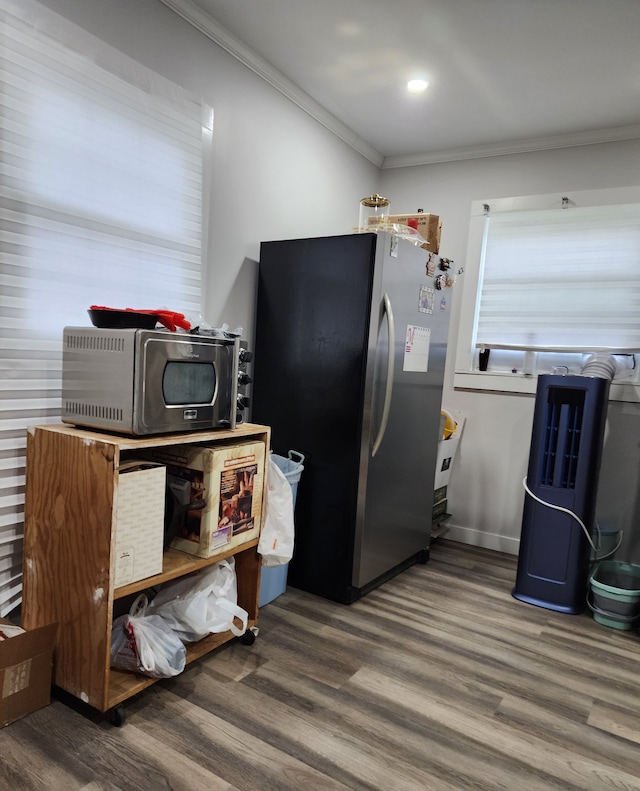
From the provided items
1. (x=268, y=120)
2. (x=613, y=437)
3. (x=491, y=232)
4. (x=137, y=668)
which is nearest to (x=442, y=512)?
(x=613, y=437)

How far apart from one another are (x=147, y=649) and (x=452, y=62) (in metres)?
2.72

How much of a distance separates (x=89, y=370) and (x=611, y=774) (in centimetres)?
193

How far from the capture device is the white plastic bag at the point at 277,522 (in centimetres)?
213

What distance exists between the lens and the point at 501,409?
343 cm

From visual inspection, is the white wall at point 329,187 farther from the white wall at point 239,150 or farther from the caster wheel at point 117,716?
the caster wheel at point 117,716

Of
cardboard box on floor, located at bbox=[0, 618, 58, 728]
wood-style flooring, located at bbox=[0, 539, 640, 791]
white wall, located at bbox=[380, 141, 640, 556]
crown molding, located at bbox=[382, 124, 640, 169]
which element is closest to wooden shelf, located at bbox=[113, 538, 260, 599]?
cardboard box on floor, located at bbox=[0, 618, 58, 728]

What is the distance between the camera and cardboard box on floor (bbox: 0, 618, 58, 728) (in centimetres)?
150

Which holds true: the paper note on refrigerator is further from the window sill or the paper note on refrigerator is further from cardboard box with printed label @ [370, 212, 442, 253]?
the window sill

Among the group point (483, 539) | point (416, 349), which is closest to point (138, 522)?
point (416, 349)

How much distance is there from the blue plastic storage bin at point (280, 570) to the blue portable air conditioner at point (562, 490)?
1171 mm

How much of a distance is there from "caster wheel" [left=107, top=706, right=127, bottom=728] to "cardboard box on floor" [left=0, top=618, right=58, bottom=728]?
8.4 inches

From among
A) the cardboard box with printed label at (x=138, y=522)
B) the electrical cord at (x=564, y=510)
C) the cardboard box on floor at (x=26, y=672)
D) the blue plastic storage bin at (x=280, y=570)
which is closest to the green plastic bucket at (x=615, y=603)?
the electrical cord at (x=564, y=510)

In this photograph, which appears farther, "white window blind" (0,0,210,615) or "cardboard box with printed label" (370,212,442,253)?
"cardboard box with printed label" (370,212,442,253)

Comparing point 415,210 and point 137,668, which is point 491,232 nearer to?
point 415,210
